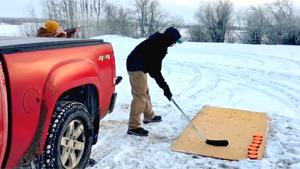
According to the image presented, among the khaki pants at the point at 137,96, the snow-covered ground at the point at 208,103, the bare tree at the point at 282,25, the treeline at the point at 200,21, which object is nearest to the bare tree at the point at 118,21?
the treeline at the point at 200,21

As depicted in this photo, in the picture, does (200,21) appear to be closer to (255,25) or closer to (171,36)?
(255,25)

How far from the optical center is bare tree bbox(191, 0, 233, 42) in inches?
1980

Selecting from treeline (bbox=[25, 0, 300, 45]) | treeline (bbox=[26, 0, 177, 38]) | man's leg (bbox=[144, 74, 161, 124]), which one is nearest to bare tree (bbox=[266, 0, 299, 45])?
treeline (bbox=[25, 0, 300, 45])

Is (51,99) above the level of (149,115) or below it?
Answer: above

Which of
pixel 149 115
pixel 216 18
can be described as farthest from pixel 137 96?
pixel 216 18

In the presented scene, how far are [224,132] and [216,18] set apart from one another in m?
47.1

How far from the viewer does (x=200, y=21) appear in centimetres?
5222

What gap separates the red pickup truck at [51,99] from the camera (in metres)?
2.99

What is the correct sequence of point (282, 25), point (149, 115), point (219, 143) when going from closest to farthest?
point (219, 143), point (149, 115), point (282, 25)

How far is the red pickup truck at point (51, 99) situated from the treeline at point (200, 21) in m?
31.6

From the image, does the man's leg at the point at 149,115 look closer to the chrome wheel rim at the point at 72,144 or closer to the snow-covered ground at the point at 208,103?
the snow-covered ground at the point at 208,103

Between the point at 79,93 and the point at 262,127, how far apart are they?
2910mm

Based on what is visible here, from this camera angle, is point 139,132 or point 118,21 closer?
point 139,132

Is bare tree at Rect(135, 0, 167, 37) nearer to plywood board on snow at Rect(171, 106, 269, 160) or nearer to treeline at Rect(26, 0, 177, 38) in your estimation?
treeline at Rect(26, 0, 177, 38)
